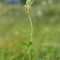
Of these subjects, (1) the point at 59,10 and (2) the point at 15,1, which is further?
(2) the point at 15,1

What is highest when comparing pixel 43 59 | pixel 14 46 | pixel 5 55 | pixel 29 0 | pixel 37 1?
pixel 29 0

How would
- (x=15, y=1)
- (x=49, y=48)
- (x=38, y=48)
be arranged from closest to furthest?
(x=49, y=48), (x=38, y=48), (x=15, y=1)

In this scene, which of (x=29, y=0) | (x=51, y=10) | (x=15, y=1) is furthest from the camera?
(x=15, y=1)

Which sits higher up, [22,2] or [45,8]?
[45,8]

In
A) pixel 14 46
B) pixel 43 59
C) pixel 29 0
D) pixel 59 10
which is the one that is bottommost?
pixel 59 10

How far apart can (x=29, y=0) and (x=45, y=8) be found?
29.9 ft

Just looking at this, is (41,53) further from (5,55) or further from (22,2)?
(22,2)

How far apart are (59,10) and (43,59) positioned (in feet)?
29.9

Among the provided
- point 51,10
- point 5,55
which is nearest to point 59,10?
point 51,10

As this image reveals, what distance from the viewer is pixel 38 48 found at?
118 inches

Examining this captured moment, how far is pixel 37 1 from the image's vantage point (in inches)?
650

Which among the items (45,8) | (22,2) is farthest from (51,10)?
(22,2)

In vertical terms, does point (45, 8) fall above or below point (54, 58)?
below

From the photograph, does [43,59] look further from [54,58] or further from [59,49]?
[59,49]
